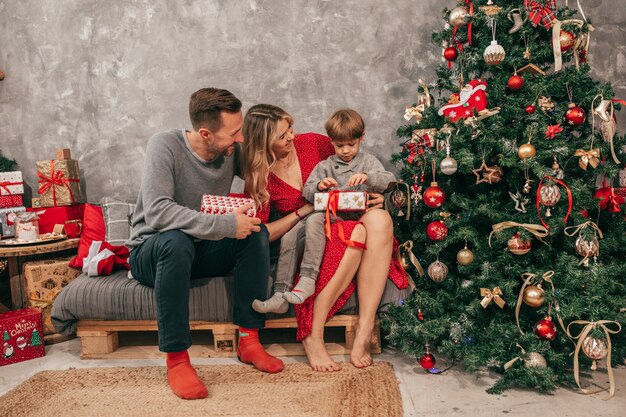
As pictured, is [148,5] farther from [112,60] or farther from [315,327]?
[315,327]

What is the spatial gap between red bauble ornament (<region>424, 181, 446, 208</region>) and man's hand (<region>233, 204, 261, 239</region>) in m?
0.75

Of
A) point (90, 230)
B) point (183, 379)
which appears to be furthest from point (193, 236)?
point (90, 230)

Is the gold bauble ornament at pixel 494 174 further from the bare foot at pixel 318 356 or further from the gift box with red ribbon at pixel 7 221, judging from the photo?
the gift box with red ribbon at pixel 7 221

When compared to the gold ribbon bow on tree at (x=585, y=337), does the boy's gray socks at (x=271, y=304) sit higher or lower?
higher

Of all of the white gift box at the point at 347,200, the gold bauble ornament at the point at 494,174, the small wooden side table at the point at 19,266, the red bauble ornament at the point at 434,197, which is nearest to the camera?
the gold bauble ornament at the point at 494,174

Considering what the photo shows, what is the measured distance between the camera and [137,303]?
2.38 metres

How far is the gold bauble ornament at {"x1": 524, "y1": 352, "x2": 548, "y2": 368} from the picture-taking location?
1899mm

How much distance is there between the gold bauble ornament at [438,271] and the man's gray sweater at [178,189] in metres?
0.89

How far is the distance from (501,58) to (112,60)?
7.89ft

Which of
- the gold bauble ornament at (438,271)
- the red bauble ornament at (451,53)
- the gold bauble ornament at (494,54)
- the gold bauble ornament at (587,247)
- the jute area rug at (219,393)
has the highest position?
the red bauble ornament at (451,53)

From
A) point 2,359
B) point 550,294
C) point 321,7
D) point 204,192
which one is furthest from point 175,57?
point 550,294

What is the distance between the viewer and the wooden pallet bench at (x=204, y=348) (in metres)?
2.37

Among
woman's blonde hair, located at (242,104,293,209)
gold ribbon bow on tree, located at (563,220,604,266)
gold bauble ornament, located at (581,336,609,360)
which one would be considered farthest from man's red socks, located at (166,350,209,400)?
gold ribbon bow on tree, located at (563,220,604,266)

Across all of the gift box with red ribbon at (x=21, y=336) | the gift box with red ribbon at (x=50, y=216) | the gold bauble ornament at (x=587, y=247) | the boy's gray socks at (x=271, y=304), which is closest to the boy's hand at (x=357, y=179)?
the boy's gray socks at (x=271, y=304)
